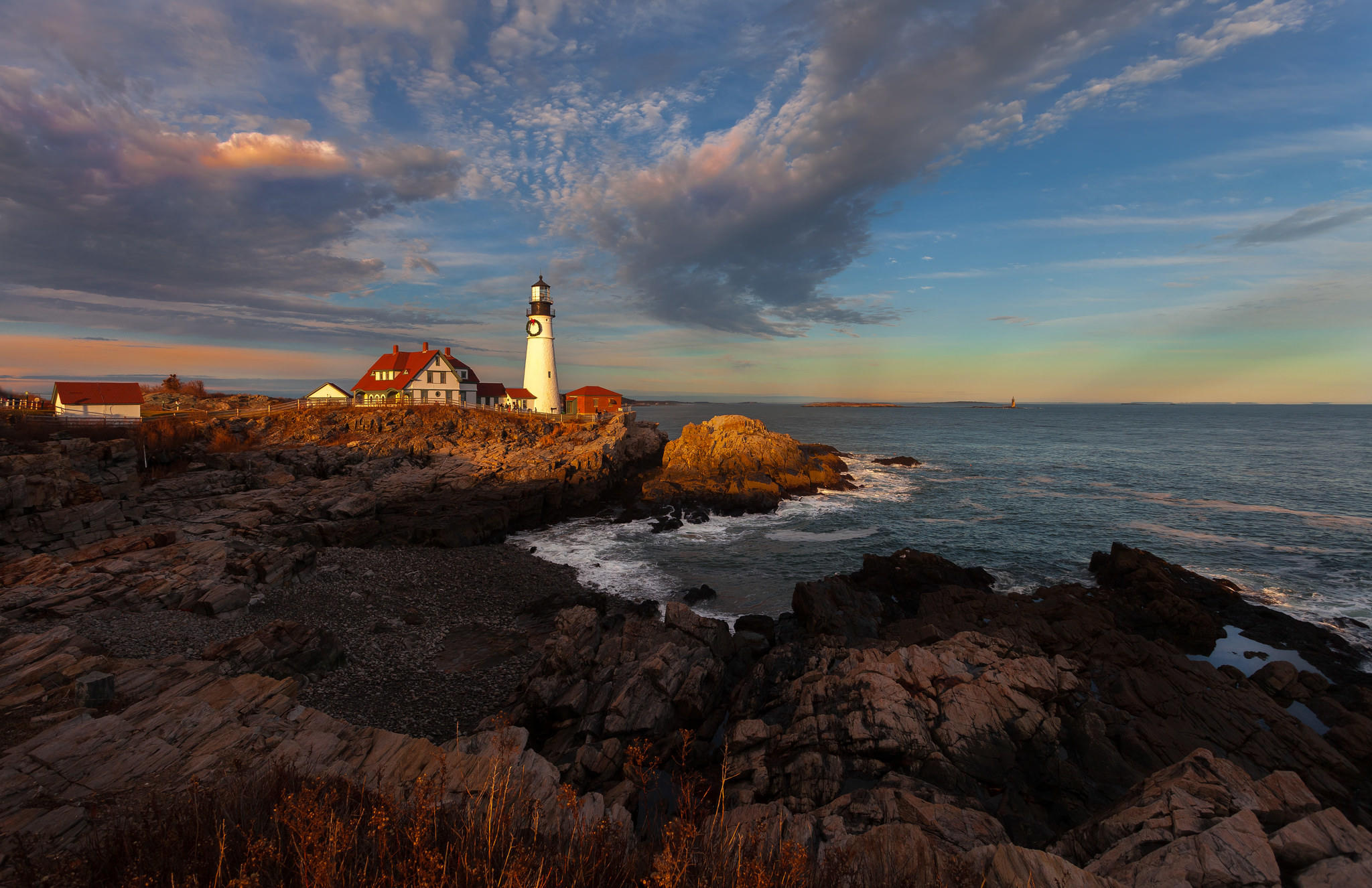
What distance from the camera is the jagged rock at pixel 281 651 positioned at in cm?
1353

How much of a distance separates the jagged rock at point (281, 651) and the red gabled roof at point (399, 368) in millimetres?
43702

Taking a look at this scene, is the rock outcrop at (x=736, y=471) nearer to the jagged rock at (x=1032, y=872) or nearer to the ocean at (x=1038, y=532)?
the ocean at (x=1038, y=532)

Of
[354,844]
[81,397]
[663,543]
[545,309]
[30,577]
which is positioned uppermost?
[545,309]

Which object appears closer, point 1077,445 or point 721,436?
point 721,436

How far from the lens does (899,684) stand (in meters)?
12.2

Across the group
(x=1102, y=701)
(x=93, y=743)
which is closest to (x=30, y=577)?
(x=93, y=743)

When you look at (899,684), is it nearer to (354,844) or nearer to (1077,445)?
(354,844)

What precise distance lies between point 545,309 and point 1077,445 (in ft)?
266

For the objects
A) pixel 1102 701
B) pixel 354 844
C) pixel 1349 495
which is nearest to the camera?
pixel 354 844

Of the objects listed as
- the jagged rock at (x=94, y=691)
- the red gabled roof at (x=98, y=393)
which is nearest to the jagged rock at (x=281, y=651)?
the jagged rock at (x=94, y=691)

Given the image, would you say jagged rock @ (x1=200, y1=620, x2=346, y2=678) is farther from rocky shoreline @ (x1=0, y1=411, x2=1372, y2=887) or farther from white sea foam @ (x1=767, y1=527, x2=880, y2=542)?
white sea foam @ (x1=767, y1=527, x2=880, y2=542)

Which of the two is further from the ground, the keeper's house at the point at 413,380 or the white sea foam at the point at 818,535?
the keeper's house at the point at 413,380

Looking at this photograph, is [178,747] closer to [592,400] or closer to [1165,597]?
[1165,597]

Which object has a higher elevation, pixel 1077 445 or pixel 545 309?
pixel 545 309
